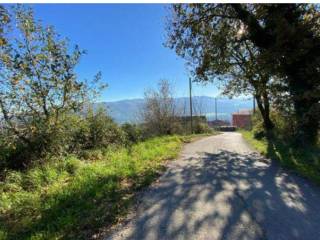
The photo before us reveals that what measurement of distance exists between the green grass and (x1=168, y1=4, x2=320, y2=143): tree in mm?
6095

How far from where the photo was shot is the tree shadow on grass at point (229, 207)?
10.8 ft

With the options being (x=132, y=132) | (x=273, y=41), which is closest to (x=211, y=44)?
(x=273, y=41)

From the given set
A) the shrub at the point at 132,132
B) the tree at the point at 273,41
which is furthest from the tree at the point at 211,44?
the shrub at the point at 132,132

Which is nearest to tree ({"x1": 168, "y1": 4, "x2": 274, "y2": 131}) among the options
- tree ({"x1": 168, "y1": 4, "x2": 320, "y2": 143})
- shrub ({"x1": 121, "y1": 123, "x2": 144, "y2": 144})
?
tree ({"x1": 168, "y1": 4, "x2": 320, "y2": 143})

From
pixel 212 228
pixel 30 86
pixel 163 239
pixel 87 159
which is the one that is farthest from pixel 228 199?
pixel 30 86

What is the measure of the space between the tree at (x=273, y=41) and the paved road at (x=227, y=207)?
441 centimetres

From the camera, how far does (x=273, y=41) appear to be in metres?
10.0

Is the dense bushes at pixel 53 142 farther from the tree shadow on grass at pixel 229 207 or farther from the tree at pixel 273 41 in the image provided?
the tree at pixel 273 41

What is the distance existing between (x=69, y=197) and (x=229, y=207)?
2.98m

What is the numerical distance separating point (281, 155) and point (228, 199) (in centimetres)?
495

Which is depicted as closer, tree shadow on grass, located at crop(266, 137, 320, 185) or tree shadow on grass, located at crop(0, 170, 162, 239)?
tree shadow on grass, located at crop(0, 170, 162, 239)

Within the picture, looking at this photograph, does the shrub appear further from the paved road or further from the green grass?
the paved road

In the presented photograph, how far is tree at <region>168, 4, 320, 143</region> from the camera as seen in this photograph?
9.09m

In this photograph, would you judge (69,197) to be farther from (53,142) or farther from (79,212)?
(53,142)
